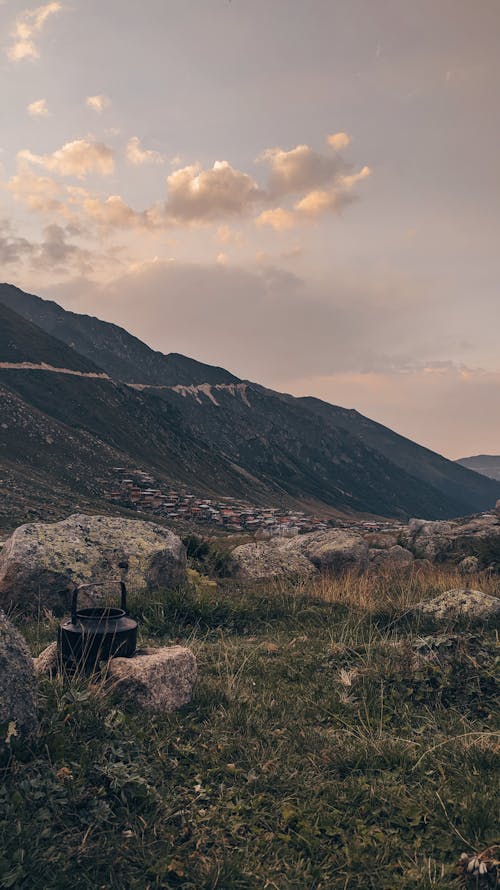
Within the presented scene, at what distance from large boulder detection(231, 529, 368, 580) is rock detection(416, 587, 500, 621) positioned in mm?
5281

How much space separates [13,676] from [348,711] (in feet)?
11.8

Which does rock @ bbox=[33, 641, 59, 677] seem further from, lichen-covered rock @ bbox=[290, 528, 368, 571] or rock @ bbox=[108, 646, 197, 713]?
lichen-covered rock @ bbox=[290, 528, 368, 571]

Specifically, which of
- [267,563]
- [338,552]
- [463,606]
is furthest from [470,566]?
[463,606]

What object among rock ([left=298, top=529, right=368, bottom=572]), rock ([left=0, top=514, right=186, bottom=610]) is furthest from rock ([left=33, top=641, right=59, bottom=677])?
rock ([left=298, top=529, right=368, bottom=572])

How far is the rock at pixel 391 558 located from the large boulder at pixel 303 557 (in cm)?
127

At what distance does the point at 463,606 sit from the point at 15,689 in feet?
22.0

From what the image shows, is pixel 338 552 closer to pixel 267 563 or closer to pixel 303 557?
pixel 303 557

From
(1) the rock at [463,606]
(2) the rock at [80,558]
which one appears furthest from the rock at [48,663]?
(1) the rock at [463,606]

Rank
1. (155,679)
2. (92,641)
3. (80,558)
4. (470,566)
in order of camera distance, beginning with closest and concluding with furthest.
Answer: (155,679), (92,641), (80,558), (470,566)

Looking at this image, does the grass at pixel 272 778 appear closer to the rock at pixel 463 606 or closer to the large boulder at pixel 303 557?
the rock at pixel 463 606

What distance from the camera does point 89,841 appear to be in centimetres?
380

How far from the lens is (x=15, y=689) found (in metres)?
4.43

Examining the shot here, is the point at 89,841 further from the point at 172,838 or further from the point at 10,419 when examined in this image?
the point at 10,419

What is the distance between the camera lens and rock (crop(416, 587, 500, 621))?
27.4 feet
